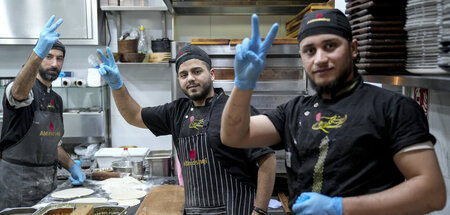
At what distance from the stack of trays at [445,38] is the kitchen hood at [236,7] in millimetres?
2429

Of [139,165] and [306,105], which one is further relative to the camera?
[139,165]

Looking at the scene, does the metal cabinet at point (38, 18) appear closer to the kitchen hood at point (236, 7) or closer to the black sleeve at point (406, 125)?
the kitchen hood at point (236, 7)

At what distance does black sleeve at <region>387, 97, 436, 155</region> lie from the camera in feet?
3.66

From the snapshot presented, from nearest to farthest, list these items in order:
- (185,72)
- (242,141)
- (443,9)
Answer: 1. (443,9)
2. (242,141)
3. (185,72)

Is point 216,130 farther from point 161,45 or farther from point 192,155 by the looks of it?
point 161,45

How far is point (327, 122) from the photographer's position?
1.31 meters

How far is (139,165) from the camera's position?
120 inches

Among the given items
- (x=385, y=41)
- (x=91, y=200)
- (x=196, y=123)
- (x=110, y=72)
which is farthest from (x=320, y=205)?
(x=91, y=200)

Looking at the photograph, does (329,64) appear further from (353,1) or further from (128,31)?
(128,31)

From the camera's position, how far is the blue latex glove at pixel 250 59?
126 cm

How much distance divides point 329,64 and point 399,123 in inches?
11.4

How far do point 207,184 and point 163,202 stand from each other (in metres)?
0.40

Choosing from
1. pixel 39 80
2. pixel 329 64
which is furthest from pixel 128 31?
pixel 329 64

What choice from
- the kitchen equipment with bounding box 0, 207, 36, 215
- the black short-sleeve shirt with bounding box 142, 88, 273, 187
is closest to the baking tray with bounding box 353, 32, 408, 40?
the black short-sleeve shirt with bounding box 142, 88, 273, 187
